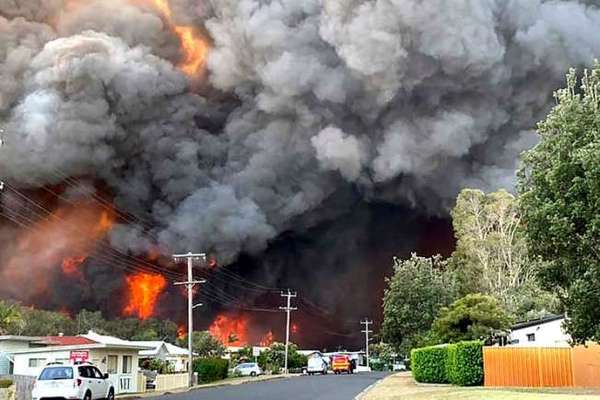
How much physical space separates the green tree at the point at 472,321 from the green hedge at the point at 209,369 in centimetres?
1928

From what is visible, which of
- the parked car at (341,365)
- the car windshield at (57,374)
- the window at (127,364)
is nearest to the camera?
the car windshield at (57,374)

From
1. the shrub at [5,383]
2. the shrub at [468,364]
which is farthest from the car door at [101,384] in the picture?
the shrub at [468,364]

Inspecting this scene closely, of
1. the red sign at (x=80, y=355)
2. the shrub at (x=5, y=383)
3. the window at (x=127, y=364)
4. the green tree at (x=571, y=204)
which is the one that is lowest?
the shrub at (x=5, y=383)

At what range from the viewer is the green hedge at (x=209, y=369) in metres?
55.2

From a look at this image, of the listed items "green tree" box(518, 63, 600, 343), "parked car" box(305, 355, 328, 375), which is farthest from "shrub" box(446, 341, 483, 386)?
"parked car" box(305, 355, 328, 375)

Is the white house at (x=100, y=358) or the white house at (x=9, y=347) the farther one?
the white house at (x=9, y=347)

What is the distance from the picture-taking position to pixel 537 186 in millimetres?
20469

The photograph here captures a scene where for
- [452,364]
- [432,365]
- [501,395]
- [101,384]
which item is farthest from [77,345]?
[501,395]

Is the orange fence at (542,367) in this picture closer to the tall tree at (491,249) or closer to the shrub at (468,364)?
the shrub at (468,364)

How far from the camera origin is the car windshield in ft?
80.4

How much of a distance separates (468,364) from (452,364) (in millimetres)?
1797

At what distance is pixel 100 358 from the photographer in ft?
129

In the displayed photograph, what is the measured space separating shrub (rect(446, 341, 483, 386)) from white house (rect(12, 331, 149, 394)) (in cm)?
1806

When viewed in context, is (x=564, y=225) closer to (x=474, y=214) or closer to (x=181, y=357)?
(x=474, y=214)
